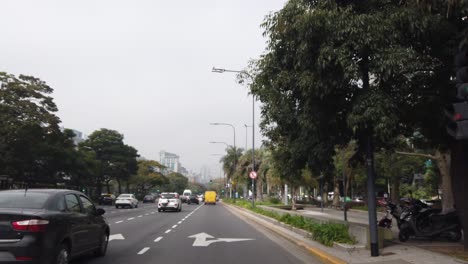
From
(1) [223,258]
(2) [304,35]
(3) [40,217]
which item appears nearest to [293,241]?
(1) [223,258]

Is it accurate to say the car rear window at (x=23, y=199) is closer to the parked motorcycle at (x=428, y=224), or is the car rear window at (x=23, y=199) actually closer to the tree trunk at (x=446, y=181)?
the parked motorcycle at (x=428, y=224)

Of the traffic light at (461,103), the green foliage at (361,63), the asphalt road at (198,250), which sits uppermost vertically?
the green foliage at (361,63)

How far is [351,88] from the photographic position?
11.1 metres

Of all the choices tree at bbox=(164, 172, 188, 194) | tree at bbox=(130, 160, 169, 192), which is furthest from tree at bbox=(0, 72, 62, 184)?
tree at bbox=(164, 172, 188, 194)

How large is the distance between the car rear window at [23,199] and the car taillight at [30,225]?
814 millimetres

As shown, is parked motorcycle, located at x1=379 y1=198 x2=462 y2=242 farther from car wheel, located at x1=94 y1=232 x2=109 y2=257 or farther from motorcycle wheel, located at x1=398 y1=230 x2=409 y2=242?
car wheel, located at x1=94 y1=232 x2=109 y2=257

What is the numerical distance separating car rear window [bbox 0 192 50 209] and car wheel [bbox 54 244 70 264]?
2.77ft

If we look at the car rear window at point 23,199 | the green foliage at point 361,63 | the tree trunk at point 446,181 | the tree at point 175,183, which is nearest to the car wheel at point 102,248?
the car rear window at point 23,199

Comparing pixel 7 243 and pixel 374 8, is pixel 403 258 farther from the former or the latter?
pixel 7 243

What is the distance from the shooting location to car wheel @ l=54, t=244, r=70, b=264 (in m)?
8.59

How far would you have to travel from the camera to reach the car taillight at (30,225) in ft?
26.1

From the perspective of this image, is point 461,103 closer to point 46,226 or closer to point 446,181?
point 46,226

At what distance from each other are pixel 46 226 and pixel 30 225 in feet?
0.92

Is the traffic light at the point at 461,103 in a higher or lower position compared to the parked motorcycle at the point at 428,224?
higher
